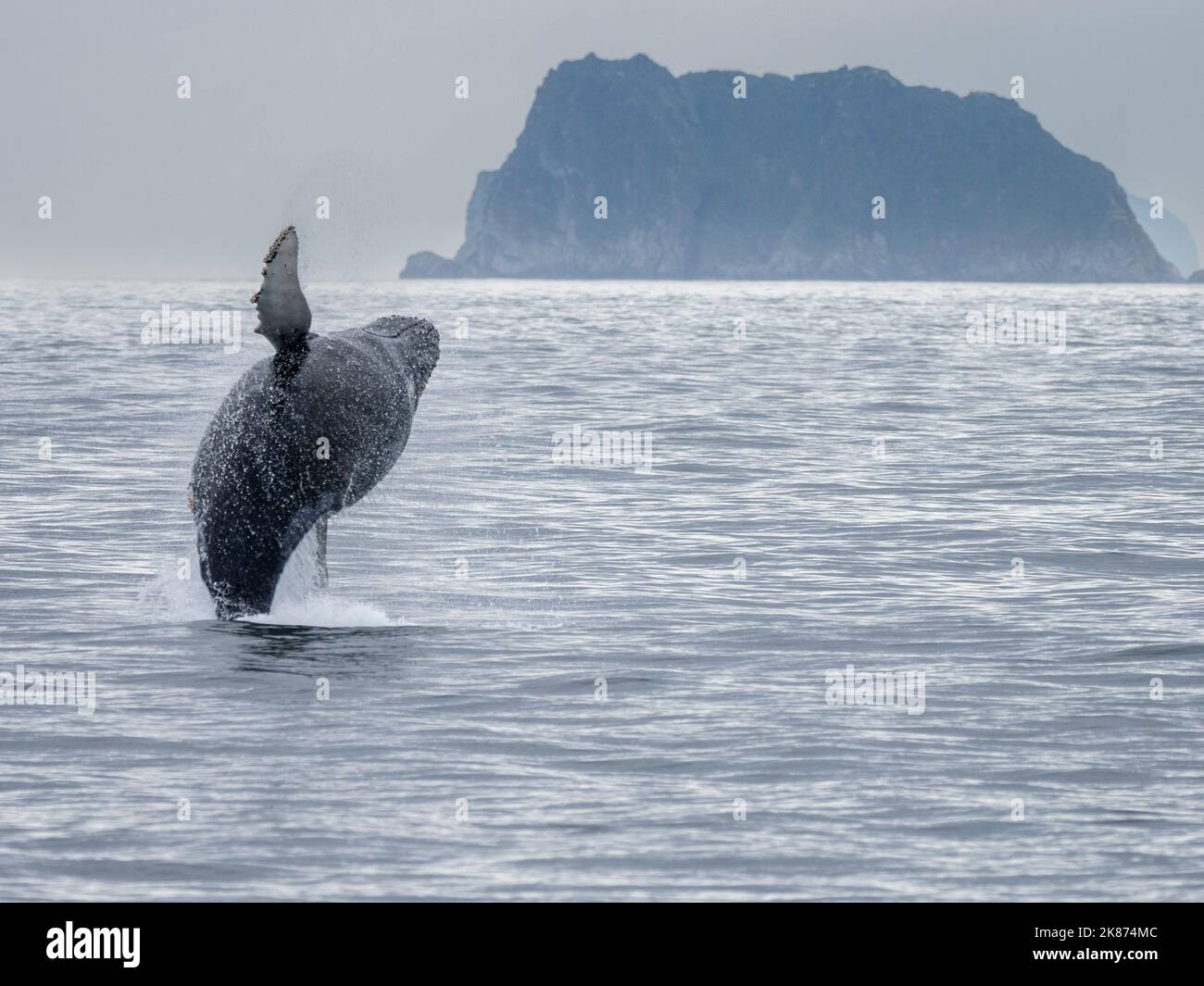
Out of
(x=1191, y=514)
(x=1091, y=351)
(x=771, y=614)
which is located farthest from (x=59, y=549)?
(x=1091, y=351)

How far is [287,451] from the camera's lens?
519 inches

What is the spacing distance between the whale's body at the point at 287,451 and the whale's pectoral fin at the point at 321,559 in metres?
0.17

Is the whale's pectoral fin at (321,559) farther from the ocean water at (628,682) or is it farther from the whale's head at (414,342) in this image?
the whale's head at (414,342)

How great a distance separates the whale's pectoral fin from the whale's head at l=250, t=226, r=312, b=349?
1.47 m

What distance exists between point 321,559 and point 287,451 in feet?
4.38

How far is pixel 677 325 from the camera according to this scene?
3693 inches

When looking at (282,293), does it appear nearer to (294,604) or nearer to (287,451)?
(287,451)

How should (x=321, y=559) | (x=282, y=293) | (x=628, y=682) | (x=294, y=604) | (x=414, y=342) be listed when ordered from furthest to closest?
(x=414, y=342) → (x=294, y=604) → (x=321, y=559) → (x=282, y=293) → (x=628, y=682)

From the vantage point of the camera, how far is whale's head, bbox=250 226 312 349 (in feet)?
42.0

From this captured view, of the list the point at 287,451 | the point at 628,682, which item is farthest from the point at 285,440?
the point at 628,682

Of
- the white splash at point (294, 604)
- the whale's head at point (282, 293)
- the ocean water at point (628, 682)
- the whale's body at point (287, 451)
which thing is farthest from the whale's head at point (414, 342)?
the ocean water at point (628, 682)

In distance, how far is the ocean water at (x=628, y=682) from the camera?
29.7 feet

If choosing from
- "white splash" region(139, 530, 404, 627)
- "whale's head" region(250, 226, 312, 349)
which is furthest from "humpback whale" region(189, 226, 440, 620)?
"white splash" region(139, 530, 404, 627)

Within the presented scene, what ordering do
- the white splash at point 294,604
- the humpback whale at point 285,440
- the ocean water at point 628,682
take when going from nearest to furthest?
the ocean water at point 628,682 < the humpback whale at point 285,440 < the white splash at point 294,604
